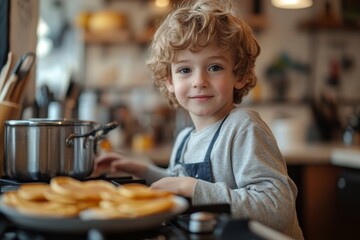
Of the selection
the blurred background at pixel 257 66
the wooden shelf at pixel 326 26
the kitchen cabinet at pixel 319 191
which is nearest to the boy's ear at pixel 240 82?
the kitchen cabinet at pixel 319 191

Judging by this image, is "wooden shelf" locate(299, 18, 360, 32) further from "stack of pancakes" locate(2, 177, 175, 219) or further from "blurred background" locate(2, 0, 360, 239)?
"stack of pancakes" locate(2, 177, 175, 219)

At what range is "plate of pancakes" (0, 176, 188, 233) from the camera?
0.66 metres

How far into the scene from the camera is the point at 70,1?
384 centimetres

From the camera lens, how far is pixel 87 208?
27.9 inches

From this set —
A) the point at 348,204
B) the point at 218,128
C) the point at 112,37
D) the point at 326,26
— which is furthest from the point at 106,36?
the point at 218,128

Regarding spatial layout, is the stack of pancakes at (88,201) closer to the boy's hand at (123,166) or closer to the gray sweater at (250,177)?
the gray sweater at (250,177)

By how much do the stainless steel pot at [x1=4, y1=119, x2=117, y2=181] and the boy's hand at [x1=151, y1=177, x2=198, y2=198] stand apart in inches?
7.1

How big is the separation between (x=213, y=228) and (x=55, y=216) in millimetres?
218

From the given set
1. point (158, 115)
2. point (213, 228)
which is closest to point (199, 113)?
point (213, 228)

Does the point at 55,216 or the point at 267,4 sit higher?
the point at 267,4

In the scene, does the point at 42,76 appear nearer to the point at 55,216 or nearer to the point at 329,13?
the point at 329,13

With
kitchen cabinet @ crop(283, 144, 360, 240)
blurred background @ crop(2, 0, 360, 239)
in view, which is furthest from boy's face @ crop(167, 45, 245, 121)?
blurred background @ crop(2, 0, 360, 239)

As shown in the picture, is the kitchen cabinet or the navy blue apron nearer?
the navy blue apron

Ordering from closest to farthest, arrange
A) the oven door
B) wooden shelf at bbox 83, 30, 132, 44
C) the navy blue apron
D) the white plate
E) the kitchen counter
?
the white plate → the navy blue apron → the oven door → the kitchen counter → wooden shelf at bbox 83, 30, 132, 44
